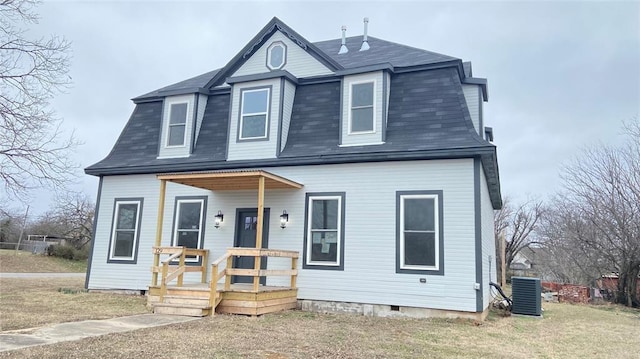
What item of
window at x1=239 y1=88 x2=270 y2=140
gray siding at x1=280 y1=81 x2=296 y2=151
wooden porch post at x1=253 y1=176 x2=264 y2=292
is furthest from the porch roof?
window at x1=239 y1=88 x2=270 y2=140

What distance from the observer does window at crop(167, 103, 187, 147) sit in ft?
37.8

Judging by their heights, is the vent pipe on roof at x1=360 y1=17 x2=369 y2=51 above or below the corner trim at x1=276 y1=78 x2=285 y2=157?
above

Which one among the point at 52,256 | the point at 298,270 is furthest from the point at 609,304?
the point at 52,256

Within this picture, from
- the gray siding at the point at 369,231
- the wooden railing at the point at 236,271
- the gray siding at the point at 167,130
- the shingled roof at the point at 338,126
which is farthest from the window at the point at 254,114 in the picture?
the wooden railing at the point at 236,271

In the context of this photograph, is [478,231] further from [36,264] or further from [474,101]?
[36,264]

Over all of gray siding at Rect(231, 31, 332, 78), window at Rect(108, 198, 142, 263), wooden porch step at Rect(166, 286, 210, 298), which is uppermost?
gray siding at Rect(231, 31, 332, 78)

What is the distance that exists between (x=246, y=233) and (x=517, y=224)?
1014 inches

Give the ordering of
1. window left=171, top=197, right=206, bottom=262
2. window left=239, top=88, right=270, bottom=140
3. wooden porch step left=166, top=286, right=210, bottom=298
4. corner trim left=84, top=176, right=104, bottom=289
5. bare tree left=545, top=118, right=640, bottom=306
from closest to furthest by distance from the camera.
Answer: wooden porch step left=166, top=286, right=210, bottom=298
window left=239, top=88, right=270, bottom=140
window left=171, top=197, right=206, bottom=262
corner trim left=84, top=176, right=104, bottom=289
bare tree left=545, top=118, right=640, bottom=306

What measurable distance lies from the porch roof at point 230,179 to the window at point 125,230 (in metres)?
2.46

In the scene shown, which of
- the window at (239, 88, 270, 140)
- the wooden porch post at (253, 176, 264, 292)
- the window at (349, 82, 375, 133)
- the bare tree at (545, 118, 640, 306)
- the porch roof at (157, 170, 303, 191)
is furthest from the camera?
the bare tree at (545, 118, 640, 306)

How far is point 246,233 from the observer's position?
404 inches

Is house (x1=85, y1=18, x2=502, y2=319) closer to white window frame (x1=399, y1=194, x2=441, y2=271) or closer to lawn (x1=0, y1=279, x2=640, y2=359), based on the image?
white window frame (x1=399, y1=194, x2=441, y2=271)

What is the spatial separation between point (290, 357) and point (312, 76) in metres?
7.61

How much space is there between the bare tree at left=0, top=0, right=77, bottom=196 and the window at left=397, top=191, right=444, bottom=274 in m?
6.94
